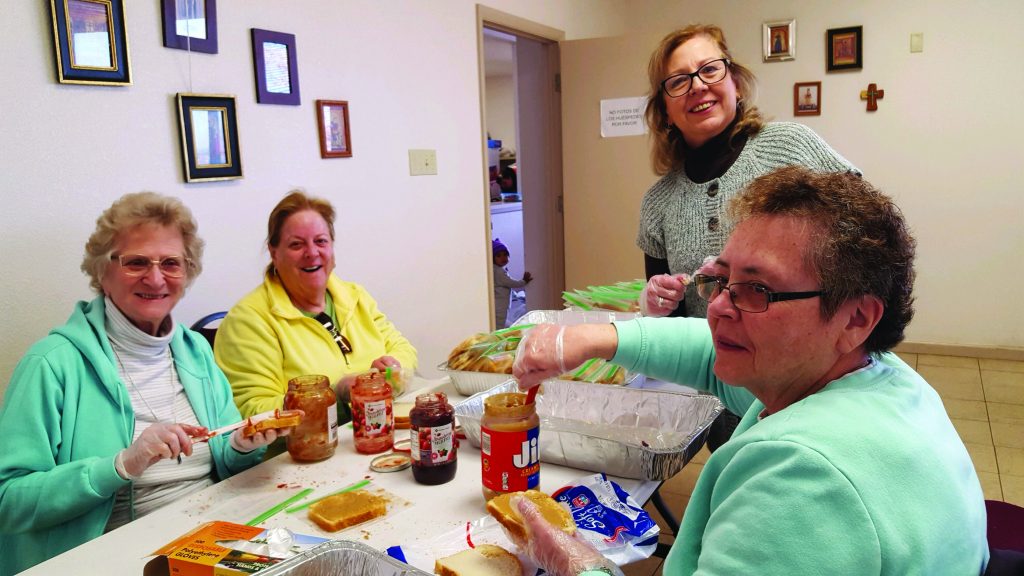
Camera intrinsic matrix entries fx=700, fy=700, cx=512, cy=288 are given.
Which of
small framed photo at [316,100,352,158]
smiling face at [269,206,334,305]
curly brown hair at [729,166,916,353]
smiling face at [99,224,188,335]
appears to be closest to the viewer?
curly brown hair at [729,166,916,353]

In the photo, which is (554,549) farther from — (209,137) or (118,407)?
(209,137)

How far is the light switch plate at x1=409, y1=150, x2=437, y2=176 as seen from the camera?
336cm

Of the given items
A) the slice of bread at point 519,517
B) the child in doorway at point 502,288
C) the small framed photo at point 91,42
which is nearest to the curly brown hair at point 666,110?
the slice of bread at point 519,517

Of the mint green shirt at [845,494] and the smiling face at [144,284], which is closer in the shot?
the mint green shirt at [845,494]

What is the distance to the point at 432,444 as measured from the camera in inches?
52.7

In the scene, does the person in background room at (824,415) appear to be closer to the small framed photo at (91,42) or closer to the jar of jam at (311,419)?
the jar of jam at (311,419)

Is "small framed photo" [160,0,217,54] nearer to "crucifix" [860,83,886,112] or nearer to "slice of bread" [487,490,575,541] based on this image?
"slice of bread" [487,490,575,541]

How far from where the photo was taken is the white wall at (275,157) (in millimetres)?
1933

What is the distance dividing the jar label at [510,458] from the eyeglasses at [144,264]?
2.95 ft

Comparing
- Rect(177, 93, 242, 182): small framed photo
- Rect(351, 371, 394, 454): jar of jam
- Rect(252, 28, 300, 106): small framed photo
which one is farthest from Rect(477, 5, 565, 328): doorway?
Rect(351, 371, 394, 454): jar of jam

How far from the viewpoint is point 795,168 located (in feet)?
2.99

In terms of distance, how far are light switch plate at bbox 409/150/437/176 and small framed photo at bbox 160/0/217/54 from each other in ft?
3.68

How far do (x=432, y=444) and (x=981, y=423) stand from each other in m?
3.43

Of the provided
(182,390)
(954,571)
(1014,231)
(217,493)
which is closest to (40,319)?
(182,390)
